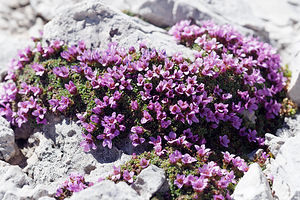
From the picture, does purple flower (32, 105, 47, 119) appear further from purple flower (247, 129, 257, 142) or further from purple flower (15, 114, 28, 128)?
purple flower (247, 129, 257, 142)

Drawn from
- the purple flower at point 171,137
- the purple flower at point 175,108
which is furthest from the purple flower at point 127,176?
the purple flower at point 175,108

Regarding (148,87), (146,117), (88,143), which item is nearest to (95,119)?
(88,143)

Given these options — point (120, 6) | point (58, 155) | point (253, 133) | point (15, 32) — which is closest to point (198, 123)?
point (253, 133)

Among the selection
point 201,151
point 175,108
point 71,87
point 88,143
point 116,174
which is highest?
point 175,108

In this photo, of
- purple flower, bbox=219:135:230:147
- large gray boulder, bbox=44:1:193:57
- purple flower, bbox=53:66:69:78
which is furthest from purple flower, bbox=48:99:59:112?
purple flower, bbox=219:135:230:147

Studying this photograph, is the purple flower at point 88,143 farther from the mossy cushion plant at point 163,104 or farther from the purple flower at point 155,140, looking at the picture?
the purple flower at point 155,140

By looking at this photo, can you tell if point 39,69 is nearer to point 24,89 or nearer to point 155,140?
point 24,89

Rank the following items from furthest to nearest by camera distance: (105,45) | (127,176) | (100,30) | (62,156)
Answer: (100,30)
(105,45)
(62,156)
(127,176)

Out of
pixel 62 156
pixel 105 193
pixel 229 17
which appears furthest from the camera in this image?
pixel 229 17
